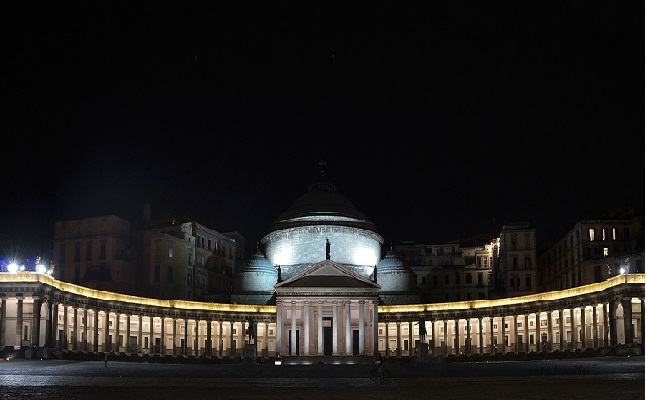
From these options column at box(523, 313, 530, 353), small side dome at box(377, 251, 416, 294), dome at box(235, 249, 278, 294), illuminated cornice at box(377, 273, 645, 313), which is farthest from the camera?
small side dome at box(377, 251, 416, 294)

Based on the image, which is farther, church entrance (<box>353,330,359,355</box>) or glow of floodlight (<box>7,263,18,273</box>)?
church entrance (<box>353,330,359,355</box>)

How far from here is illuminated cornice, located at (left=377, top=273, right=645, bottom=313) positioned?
8475cm

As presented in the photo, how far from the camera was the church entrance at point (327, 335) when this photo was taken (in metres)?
110

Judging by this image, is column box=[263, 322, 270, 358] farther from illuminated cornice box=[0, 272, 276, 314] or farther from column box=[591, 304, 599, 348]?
column box=[591, 304, 599, 348]

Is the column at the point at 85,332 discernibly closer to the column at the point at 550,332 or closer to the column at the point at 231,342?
the column at the point at 231,342

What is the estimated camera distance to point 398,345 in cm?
11662

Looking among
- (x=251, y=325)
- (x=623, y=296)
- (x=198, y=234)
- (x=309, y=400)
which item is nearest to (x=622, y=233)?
(x=623, y=296)

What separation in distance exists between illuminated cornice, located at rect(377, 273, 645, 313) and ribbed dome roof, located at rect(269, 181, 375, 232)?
1567cm

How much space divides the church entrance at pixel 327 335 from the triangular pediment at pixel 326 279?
17.4ft

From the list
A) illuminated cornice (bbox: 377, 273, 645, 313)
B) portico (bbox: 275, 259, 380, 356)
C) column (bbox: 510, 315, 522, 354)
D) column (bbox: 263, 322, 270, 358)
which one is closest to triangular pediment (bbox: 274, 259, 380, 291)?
portico (bbox: 275, 259, 380, 356)

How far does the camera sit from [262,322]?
116 meters

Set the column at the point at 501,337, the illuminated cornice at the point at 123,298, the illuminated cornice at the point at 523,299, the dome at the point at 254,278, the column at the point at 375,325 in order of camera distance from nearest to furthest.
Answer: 1. the illuminated cornice at the point at 123,298
2. the illuminated cornice at the point at 523,299
3. the column at the point at 501,337
4. the column at the point at 375,325
5. the dome at the point at 254,278

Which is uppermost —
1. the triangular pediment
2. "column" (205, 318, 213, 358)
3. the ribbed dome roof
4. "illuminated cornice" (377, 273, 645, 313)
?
the ribbed dome roof

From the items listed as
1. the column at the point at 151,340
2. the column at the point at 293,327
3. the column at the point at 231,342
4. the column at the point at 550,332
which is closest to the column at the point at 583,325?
the column at the point at 550,332
